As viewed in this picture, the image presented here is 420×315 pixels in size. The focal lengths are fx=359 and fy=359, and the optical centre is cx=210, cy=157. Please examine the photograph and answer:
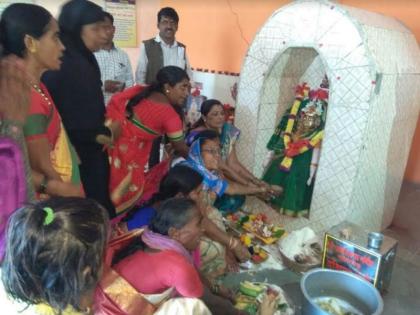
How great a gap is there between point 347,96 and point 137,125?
4.36ft

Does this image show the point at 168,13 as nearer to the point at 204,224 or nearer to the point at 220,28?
the point at 220,28

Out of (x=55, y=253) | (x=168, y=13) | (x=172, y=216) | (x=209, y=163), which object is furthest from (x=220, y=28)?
(x=55, y=253)

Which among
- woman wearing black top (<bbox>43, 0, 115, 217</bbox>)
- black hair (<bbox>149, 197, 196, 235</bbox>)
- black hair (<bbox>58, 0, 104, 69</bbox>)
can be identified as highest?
black hair (<bbox>58, 0, 104, 69</bbox>)

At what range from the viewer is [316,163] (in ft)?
8.77

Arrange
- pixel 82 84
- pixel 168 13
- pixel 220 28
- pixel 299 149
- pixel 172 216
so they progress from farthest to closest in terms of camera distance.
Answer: pixel 220 28 → pixel 168 13 → pixel 299 149 → pixel 82 84 → pixel 172 216

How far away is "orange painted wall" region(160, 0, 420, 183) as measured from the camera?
10.0 feet

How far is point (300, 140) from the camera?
2736 millimetres

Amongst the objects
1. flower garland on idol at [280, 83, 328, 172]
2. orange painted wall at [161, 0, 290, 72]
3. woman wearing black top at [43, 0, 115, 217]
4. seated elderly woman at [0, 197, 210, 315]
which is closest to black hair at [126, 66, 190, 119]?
woman wearing black top at [43, 0, 115, 217]

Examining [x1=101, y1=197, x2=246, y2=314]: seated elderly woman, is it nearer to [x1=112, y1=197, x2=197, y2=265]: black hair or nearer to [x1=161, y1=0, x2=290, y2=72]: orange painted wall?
[x1=112, y1=197, x2=197, y2=265]: black hair

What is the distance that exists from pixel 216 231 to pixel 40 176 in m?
1.09

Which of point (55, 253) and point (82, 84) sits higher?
point (82, 84)

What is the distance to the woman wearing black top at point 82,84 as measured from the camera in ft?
5.53

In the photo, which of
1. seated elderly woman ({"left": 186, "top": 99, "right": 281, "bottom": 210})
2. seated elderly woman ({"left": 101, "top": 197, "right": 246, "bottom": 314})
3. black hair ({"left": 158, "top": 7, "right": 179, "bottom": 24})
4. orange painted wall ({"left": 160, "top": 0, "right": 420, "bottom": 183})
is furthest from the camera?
black hair ({"left": 158, "top": 7, "right": 179, "bottom": 24})

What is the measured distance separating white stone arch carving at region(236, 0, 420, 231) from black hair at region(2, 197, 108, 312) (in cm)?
186
